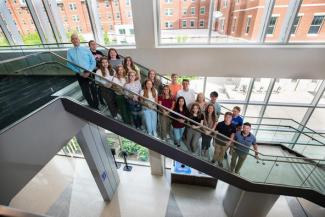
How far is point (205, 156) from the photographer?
4.26m

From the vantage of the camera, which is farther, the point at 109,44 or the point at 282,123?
the point at 282,123

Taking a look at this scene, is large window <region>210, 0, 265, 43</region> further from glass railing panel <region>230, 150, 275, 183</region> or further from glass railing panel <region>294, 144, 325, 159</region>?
glass railing panel <region>294, 144, 325, 159</region>

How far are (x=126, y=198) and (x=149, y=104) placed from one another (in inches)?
183

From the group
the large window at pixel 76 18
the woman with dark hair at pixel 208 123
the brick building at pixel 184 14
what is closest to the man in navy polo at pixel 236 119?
the woman with dark hair at pixel 208 123

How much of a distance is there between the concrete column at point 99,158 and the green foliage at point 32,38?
410 centimetres

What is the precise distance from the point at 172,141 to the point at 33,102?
10.3 feet

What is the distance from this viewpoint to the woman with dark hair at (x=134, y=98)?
3.93m

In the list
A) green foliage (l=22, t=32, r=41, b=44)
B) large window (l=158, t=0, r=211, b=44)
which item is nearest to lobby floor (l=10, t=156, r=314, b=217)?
green foliage (l=22, t=32, r=41, b=44)

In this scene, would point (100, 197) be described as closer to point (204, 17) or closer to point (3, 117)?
point (3, 117)

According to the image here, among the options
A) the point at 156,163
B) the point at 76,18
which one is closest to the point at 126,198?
the point at 156,163

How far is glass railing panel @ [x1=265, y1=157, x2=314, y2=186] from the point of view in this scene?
437 centimetres

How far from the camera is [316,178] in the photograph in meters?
4.54

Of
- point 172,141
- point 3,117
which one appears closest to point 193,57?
point 172,141

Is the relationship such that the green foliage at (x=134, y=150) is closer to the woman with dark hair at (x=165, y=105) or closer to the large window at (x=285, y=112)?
the woman with dark hair at (x=165, y=105)
